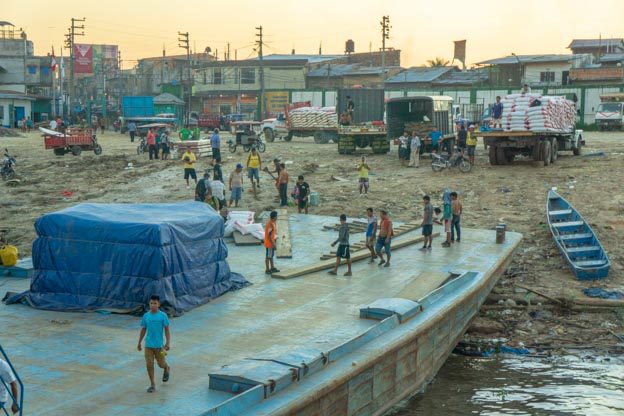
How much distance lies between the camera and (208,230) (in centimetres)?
1466

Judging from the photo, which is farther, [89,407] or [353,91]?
[353,91]

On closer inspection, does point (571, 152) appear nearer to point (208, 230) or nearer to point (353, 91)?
point (353, 91)

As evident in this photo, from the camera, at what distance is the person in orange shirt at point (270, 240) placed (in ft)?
53.2

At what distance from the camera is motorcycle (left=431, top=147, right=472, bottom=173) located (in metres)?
32.4

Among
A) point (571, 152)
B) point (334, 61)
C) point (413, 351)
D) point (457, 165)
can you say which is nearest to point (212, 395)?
point (413, 351)

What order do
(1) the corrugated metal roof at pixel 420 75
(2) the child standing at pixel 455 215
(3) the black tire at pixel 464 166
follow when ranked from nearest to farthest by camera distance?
(2) the child standing at pixel 455 215
(3) the black tire at pixel 464 166
(1) the corrugated metal roof at pixel 420 75

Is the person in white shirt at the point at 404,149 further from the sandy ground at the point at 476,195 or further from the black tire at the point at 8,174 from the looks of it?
the black tire at the point at 8,174

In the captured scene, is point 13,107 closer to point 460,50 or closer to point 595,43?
point 460,50

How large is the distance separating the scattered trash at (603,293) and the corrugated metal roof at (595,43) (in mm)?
73173

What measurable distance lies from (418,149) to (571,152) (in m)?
8.36

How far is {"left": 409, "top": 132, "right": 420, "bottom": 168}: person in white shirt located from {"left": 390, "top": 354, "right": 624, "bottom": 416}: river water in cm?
1944

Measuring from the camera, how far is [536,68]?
70.2 meters

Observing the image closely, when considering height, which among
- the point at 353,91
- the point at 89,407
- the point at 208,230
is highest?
the point at 353,91

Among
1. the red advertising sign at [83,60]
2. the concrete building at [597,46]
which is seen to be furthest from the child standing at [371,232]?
the red advertising sign at [83,60]
